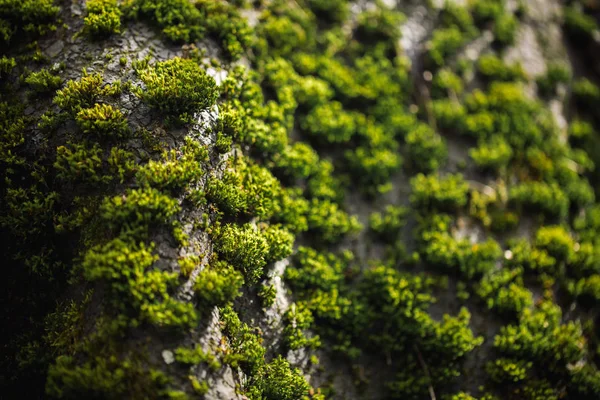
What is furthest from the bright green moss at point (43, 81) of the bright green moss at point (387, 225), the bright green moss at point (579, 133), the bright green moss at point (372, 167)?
the bright green moss at point (579, 133)

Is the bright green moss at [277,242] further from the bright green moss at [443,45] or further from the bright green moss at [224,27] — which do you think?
the bright green moss at [443,45]

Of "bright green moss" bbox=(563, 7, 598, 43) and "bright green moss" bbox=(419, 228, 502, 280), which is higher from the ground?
"bright green moss" bbox=(563, 7, 598, 43)

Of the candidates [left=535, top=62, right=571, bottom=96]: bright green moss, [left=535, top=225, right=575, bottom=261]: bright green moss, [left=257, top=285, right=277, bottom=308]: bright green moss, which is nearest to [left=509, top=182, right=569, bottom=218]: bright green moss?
[left=535, top=225, right=575, bottom=261]: bright green moss

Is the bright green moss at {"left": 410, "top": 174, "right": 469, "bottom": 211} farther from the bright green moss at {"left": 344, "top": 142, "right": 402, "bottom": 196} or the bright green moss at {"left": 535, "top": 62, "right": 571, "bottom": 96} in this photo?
the bright green moss at {"left": 535, "top": 62, "right": 571, "bottom": 96}

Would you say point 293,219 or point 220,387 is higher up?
point 293,219

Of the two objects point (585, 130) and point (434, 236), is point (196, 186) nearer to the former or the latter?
point (434, 236)

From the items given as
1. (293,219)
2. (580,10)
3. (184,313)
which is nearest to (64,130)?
(184,313)
